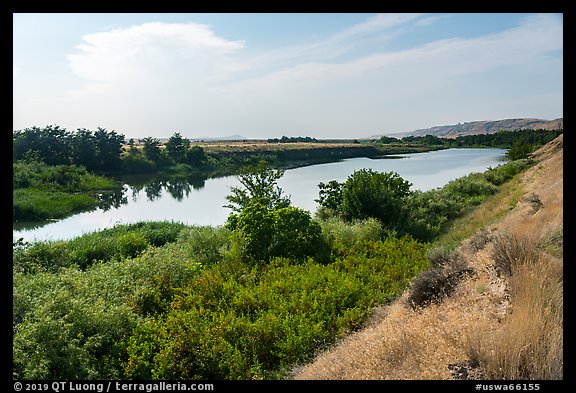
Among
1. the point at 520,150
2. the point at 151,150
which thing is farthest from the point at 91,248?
the point at 520,150

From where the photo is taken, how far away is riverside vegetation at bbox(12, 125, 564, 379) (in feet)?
17.8

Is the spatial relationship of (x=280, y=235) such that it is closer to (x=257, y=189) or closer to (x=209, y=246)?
(x=209, y=246)

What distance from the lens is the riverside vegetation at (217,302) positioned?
542 cm

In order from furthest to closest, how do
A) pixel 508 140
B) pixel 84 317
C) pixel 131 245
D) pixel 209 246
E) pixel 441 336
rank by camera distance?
pixel 508 140 → pixel 131 245 → pixel 209 246 → pixel 84 317 → pixel 441 336

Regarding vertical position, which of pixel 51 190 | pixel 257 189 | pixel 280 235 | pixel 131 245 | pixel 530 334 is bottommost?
pixel 131 245

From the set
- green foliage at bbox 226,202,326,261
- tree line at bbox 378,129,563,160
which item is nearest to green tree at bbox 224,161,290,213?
green foliage at bbox 226,202,326,261

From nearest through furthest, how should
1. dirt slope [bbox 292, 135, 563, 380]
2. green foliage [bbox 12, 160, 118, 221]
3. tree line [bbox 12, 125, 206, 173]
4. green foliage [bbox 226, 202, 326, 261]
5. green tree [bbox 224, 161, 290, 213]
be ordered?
dirt slope [bbox 292, 135, 563, 380] → green foliage [bbox 226, 202, 326, 261] → green tree [bbox 224, 161, 290, 213] → green foliage [bbox 12, 160, 118, 221] → tree line [bbox 12, 125, 206, 173]

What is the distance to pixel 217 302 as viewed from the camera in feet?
24.3

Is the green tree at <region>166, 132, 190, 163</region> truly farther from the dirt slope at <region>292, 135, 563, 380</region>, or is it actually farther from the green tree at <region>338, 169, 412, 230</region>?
the dirt slope at <region>292, 135, 563, 380</region>

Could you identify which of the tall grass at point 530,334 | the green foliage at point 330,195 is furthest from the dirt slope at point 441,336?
the green foliage at point 330,195
